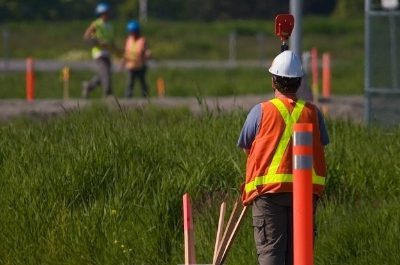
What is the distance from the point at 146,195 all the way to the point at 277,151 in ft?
8.22

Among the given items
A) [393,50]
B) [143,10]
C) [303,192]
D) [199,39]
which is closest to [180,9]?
[143,10]

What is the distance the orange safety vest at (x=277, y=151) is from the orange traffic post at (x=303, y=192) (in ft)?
2.99

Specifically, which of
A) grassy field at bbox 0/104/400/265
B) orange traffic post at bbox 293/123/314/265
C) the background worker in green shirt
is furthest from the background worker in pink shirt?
orange traffic post at bbox 293/123/314/265

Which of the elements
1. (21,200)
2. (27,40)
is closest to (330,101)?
(21,200)

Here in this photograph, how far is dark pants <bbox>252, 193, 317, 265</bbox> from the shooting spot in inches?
350

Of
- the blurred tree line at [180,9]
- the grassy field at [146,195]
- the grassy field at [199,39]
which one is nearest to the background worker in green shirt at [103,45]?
the grassy field at [146,195]

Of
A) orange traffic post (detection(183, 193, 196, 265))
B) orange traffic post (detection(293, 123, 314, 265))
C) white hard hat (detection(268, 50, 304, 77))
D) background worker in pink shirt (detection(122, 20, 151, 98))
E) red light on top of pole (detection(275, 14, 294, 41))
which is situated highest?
red light on top of pole (detection(275, 14, 294, 41))

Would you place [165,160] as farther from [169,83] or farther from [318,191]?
[169,83]

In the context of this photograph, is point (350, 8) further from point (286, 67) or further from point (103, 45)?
point (286, 67)

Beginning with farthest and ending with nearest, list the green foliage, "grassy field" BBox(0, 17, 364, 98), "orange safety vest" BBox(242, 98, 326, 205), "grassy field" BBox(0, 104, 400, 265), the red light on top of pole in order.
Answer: the green foliage → "grassy field" BBox(0, 17, 364, 98) → "grassy field" BBox(0, 104, 400, 265) → the red light on top of pole → "orange safety vest" BBox(242, 98, 326, 205)

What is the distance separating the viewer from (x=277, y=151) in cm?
884

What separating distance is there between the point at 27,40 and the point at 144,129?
4663 centimetres

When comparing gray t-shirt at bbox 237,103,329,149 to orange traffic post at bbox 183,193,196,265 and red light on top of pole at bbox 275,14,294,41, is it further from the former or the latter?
red light on top of pole at bbox 275,14,294,41

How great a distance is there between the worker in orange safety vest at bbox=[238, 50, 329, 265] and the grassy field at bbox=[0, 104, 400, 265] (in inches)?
47.5
